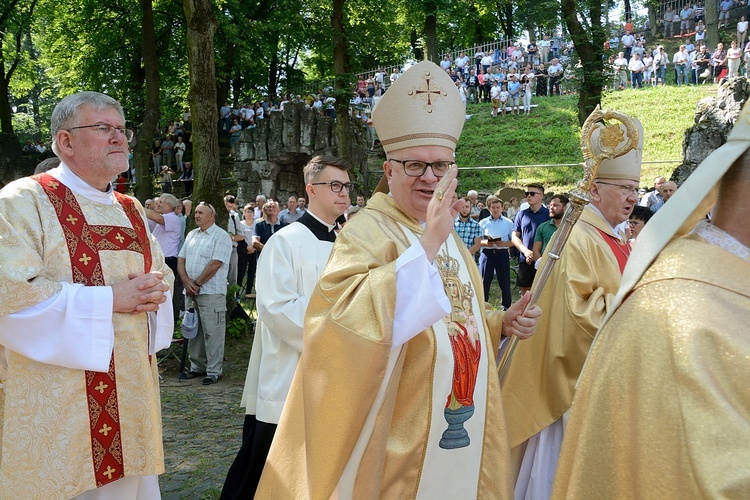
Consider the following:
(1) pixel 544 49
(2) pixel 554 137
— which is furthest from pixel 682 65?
(2) pixel 554 137

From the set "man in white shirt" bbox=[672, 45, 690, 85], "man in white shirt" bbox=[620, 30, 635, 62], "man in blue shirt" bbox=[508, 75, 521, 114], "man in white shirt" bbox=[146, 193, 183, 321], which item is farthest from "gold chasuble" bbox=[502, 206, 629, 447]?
"man in white shirt" bbox=[620, 30, 635, 62]

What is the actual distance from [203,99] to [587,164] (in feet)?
24.0

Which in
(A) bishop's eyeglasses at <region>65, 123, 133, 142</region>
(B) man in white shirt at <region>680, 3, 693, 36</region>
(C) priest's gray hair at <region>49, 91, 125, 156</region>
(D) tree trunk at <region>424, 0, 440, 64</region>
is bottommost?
(A) bishop's eyeglasses at <region>65, 123, 133, 142</region>

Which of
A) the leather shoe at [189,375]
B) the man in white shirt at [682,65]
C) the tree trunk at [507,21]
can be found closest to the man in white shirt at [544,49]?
the man in white shirt at [682,65]

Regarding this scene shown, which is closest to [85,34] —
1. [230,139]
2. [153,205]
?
[230,139]

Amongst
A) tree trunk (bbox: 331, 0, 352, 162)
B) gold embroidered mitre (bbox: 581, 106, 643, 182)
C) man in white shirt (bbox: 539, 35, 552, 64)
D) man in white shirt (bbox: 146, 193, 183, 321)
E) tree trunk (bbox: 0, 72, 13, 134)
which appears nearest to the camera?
gold embroidered mitre (bbox: 581, 106, 643, 182)

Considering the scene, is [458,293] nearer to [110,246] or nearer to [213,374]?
[110,246]

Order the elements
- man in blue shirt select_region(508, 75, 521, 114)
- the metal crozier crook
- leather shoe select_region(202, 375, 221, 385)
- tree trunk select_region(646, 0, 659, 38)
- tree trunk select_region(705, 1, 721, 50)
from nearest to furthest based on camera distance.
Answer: the metal crozier crook < leather shoe select_region(202, 375, 221, 385) < man in blue shirt select_region(508, 75, 521, 114) < tree trunk select_region(705, 1, 721, 50) < tree trunk select_region(646, 0, 659, 38)

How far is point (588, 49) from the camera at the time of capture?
508 inches

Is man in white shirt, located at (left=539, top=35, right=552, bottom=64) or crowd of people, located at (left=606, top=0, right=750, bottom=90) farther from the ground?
man in white shirt, located at (left=539, top=35, right=552, bottom=64)

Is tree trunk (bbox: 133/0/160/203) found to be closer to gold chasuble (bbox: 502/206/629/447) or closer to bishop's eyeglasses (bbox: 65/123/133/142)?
bishop's eyeglasses (bbox: 65/123/133/142)

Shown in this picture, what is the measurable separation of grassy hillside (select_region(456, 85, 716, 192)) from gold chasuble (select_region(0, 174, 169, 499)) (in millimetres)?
15933

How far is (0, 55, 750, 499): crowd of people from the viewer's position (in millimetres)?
1656

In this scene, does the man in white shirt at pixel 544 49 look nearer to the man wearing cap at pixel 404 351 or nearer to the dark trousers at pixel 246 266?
the dark trousers at pixel 246 266
